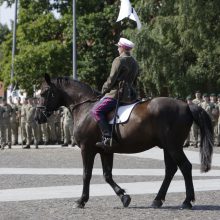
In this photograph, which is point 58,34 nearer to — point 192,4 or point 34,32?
point 34,32

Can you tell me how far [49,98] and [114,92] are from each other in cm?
135

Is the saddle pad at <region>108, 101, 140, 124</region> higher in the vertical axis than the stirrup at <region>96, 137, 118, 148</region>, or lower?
higher

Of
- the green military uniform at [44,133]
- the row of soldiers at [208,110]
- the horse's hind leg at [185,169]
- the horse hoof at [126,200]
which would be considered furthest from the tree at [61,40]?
the horse's hind leg at [185,169]

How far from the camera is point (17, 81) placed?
1569 inches

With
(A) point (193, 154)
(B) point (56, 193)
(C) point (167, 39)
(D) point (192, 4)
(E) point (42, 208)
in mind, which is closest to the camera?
(E) point (42, 208)

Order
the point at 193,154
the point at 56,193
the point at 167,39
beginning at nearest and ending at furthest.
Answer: the point at 56,193 < the point at 193,154 < the point at 167,39

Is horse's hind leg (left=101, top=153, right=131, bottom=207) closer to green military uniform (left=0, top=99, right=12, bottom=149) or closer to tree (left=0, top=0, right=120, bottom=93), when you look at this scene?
green military uniform (left=0, top=99, right=12, bottom=149)

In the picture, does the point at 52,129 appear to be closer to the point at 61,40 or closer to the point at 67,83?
the point at 61,40

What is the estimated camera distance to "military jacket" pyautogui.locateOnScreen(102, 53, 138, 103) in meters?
11.2

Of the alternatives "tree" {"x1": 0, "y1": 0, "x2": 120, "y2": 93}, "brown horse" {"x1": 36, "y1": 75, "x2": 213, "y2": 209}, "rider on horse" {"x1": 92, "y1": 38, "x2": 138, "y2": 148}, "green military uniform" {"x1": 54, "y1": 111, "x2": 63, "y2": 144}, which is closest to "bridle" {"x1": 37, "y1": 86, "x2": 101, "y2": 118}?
"brown horse" {"x1": 36, "y1": 75, "x2": 213, "y2": 209}

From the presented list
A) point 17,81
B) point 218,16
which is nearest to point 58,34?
point 17,81

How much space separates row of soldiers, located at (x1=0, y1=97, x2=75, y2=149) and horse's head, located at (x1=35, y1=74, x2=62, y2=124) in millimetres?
14672

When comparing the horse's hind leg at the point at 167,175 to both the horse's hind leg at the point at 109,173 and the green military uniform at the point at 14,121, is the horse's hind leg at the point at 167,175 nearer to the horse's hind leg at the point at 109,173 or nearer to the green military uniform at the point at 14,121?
the horse's hind leg at the point at 109,173

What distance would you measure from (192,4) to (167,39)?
2702 mm
